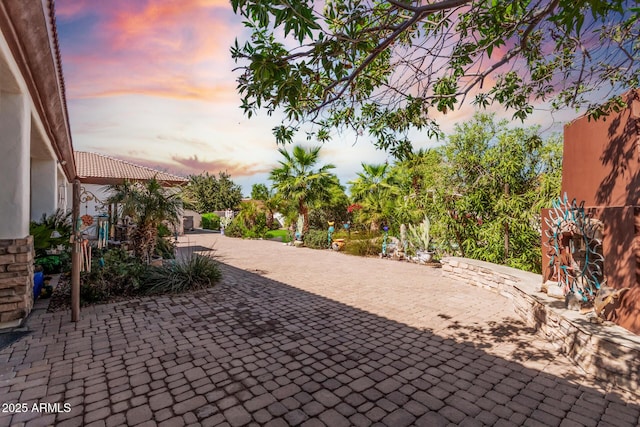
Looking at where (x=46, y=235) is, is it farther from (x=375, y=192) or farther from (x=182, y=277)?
(x=375, y=192)

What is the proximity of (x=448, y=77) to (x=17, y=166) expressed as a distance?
269 inches

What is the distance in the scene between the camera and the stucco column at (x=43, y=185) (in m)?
8.95

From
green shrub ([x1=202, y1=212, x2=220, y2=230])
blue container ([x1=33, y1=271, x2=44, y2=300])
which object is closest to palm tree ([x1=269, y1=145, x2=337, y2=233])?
blue container ([x1=33, y1=271, x2=44, y2=300])

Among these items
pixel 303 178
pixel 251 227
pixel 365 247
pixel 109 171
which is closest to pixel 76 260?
pixel 365 247

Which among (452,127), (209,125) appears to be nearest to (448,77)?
(452,127)

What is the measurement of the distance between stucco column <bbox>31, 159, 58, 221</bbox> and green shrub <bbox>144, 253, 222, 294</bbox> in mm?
4832

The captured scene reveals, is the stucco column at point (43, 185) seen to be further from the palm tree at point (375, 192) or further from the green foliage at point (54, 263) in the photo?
the palm tree at point (375, 192)

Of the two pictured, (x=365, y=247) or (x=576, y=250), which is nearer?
(x=576, y=250)

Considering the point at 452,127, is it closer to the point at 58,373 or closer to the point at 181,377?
the point at 181,377

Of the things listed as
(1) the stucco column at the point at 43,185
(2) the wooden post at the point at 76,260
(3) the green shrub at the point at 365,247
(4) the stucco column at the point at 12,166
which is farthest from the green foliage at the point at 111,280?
(3) the green shrub at the point at 365,247

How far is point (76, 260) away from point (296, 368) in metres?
4.12

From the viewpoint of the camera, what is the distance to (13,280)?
4.56m

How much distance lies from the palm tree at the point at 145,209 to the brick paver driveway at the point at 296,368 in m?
2.17

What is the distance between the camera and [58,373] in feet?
10.7
